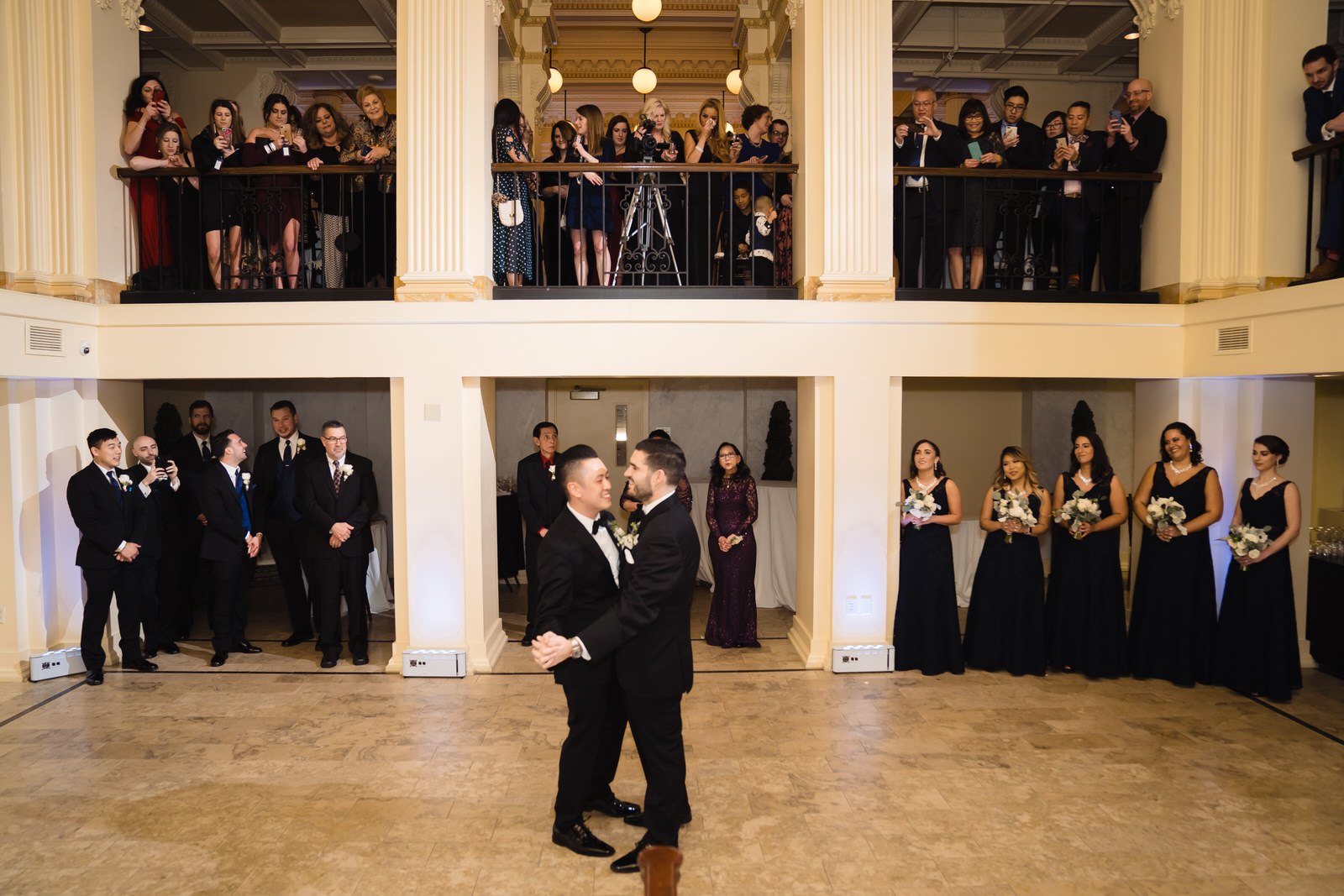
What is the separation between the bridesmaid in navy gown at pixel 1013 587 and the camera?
605 cm

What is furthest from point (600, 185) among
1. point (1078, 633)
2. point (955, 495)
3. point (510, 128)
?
point (1078, 633)

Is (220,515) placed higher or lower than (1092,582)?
higher

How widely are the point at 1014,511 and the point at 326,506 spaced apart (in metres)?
4.78

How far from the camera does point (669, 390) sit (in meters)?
10.5

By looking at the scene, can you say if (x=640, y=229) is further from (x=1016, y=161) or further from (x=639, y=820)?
(x=639, y=820)

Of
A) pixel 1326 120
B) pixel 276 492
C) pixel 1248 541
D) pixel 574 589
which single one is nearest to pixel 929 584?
pixel 1248 541

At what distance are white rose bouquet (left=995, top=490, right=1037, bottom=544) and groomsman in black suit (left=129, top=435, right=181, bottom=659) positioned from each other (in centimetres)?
582

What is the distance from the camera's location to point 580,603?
3643mm

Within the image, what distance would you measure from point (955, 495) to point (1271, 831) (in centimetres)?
270

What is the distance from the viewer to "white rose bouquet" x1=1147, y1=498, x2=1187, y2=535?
19.0ft

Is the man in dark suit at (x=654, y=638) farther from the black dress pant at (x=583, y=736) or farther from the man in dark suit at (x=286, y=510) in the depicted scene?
the man in dark suit at (x=286, y=510)

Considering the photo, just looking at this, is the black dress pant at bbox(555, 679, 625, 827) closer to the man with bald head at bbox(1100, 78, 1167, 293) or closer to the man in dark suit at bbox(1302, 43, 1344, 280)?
the man with bald head at bbox(1100, 78, 1167, 293)

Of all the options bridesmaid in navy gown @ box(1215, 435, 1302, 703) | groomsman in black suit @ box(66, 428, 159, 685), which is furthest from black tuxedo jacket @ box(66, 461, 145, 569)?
bridesmaid in navy gown @ box(1215, 435, 1302, 703)

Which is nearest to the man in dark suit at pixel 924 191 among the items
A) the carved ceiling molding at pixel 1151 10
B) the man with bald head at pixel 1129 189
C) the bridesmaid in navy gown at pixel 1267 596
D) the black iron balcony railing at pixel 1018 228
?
the black iron balcony railing at pixel 1018 228
